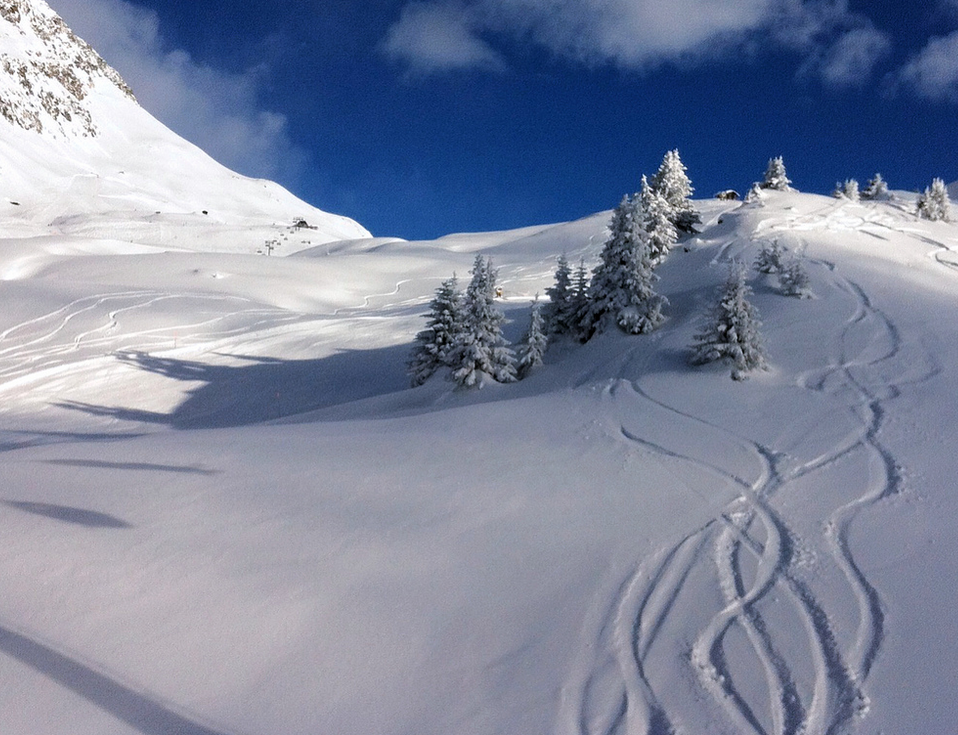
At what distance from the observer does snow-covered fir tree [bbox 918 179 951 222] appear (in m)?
50.7

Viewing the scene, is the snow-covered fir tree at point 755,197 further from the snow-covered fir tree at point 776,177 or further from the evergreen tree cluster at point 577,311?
the evergreen tree cluster at point 577,311

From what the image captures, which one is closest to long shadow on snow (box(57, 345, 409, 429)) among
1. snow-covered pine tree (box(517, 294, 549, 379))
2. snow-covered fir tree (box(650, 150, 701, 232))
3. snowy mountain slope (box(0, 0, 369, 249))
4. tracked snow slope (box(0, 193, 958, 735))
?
snow-covered pine tree (box(517, 294, 549, 379))

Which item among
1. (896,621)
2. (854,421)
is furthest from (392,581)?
(854,421)

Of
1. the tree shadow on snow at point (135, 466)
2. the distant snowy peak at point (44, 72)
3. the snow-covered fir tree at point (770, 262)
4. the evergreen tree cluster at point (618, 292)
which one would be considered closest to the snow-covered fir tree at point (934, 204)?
the snow-covered fir tree at point (770, 262)

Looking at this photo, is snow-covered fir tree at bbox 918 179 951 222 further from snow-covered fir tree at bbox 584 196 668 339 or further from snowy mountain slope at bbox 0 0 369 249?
snowy mountain slope at bbox 0 0 369 249

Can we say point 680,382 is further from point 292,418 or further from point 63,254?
point 63,254

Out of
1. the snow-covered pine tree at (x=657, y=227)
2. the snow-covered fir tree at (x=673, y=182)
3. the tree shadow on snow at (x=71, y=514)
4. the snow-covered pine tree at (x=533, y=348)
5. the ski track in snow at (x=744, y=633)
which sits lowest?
the ski track in snow at (x=744, y=633)

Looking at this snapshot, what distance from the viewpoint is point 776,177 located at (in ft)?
204

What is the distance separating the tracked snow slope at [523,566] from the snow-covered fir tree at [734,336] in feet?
3.73

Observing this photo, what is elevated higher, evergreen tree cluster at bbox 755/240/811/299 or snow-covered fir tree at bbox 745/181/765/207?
snow-covered fir tree at bbox 745/181/765/207

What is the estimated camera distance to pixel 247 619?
5.39 metres

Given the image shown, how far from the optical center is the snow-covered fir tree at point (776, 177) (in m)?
61.7

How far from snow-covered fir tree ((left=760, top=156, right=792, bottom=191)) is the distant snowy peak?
14625cm

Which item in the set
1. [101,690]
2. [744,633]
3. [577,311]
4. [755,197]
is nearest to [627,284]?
[577,311]
